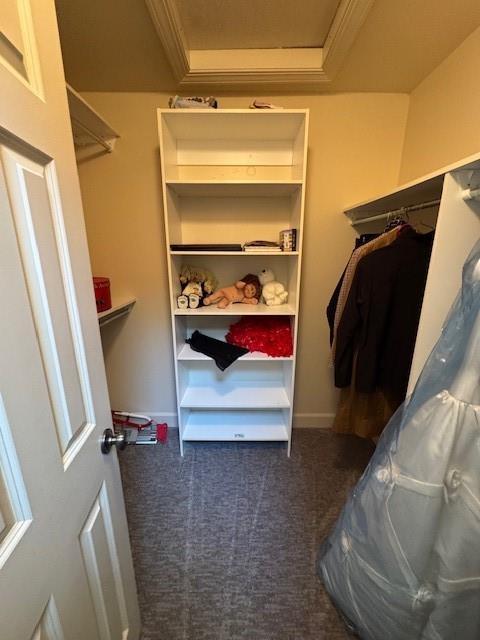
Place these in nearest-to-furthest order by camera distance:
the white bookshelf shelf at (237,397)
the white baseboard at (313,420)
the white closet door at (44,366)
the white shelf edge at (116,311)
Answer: the white closet door at (44,366), the white shelf edge at (116,311), the white bookshelf shelf at (237,397), the white baseboard at (313,420)

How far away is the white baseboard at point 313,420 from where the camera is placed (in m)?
2.21

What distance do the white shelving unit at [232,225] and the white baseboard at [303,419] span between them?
201mm

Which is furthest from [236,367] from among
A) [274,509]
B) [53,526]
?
[53,526]

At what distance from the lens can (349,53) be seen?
1325 millimetres

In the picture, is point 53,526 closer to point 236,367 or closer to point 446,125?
point 236,367

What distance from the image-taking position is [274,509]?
1.58 metres

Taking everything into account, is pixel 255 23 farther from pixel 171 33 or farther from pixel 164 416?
pixel 164 416

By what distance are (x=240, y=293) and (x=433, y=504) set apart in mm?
1378

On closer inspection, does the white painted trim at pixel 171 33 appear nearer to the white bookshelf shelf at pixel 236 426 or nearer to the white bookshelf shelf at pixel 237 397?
the white bookshelf shelf at pixel 237 397

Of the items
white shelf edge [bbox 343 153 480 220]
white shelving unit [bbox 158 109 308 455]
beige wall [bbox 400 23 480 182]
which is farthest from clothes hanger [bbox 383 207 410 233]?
white shelving unit [bbox 158 109 308 455]

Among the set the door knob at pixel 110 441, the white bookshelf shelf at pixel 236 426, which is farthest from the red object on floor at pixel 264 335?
the door knob at pixel 110 441

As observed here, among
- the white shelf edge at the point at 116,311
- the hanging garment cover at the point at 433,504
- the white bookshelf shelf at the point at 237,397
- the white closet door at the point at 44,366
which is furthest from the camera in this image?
the white bookshelf shelf at the point at 237,397

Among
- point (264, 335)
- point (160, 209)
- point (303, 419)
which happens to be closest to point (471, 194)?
point (264, 335)

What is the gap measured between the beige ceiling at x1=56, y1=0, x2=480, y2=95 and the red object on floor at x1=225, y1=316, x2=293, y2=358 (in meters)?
1.34
